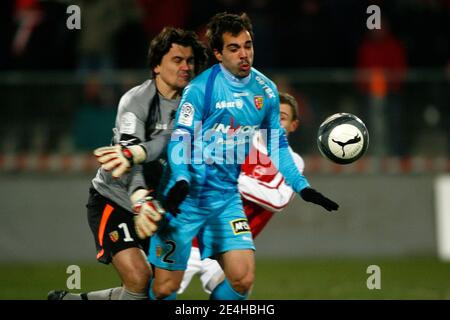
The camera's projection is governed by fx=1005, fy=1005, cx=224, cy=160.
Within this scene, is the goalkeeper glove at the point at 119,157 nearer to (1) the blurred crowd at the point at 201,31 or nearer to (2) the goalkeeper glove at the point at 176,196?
(2) the goalkeeper glove at the point at 176,196

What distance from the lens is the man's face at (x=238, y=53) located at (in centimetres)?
714

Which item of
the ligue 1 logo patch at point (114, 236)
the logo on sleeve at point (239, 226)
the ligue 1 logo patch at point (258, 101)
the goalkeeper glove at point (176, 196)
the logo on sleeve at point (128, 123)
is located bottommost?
the ligue 1 logo patch at point (114, 236)

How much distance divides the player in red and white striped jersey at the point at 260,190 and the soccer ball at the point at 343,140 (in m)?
0.44

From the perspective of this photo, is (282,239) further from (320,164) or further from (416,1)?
(416,1)

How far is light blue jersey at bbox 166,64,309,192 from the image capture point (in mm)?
7004

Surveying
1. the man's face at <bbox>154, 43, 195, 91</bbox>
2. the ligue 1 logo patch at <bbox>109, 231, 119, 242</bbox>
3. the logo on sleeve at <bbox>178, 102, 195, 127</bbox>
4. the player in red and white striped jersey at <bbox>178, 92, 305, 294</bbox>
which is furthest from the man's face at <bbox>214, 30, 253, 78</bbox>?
the ligue 1 logo patch at <bbox>109, 231, 119, 242</bbox>

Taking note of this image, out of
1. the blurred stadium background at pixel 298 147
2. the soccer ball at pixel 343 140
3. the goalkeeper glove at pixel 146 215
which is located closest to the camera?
the goalkeeper glove at pixel 146 215

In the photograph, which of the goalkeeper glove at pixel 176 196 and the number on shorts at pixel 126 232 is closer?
the goalkeeper glove at pixel 176 196

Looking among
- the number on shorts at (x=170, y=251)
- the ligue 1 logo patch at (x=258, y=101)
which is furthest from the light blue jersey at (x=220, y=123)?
the number on shorts at (x=170, y=251)

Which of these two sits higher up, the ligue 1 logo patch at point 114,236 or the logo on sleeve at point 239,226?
the logo on sleeve at point 239,226

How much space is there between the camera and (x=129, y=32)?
1305 cm

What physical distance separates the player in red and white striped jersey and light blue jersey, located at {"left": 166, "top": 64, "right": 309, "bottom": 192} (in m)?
0.33

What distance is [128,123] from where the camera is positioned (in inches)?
280
